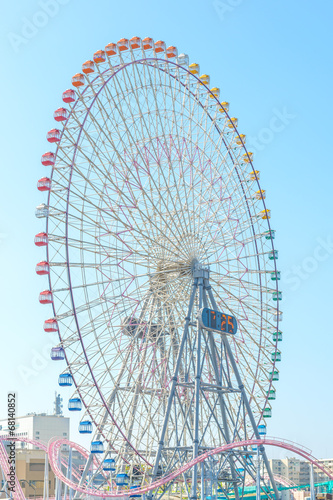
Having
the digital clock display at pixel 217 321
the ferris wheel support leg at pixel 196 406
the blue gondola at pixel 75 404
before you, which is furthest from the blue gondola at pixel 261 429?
the blue gondola at pixel 75 404

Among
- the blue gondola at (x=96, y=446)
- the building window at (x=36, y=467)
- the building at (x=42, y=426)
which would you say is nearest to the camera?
the blue gondola at (x=96, y=446)

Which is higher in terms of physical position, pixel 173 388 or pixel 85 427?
pixel 173 388

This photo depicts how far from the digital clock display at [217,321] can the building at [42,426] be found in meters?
92.7

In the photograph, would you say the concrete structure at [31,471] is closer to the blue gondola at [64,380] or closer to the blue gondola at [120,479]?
the blue gondola at [120,479]

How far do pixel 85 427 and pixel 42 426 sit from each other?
9602 centimetres

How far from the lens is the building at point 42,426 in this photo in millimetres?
127312

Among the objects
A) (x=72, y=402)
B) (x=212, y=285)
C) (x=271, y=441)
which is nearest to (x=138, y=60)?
(x=212, y=285)

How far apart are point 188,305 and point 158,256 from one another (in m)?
3.46

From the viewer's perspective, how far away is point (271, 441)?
38531 mm

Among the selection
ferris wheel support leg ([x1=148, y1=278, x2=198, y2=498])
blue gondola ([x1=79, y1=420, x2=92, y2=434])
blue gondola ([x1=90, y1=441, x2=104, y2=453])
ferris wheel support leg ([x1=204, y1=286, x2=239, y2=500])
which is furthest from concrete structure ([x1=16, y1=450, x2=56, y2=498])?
blue gondola ([x1=79, y1=420, x2=92, y2=434])

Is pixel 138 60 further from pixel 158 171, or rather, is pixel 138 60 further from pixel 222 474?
pixel 222 474

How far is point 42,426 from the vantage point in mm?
129375

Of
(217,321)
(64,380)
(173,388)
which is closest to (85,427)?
(64,380)

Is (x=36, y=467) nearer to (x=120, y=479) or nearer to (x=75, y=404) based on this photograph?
(x=120, y=479)
